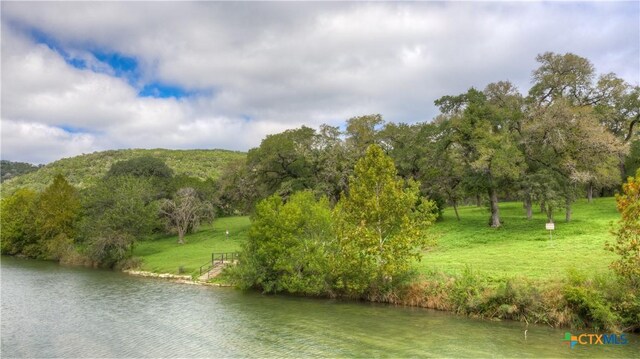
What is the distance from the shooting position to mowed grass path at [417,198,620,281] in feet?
91.5

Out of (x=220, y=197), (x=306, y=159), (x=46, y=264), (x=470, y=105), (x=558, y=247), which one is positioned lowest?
(x=46, y=264)

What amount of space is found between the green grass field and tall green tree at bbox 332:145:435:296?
3.17 metres

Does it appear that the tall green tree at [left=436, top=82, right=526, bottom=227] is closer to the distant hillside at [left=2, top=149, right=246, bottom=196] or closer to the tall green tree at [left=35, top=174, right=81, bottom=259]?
the tall green tree at [left=35, top=174, right=81, bottom=259]

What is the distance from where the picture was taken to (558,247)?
33.4 m

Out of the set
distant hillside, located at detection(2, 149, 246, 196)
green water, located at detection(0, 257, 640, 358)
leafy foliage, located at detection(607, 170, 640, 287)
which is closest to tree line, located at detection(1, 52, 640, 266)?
green water, located at detection(0, 257, 640, 358)

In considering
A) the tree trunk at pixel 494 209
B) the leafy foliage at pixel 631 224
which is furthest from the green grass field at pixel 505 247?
the leafy foliage at pixel 631 224

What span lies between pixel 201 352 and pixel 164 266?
29768mm

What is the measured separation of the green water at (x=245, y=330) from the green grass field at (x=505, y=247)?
5.87 m

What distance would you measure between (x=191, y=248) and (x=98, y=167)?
103 m

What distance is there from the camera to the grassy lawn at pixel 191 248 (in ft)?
157

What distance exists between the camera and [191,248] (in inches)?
2227

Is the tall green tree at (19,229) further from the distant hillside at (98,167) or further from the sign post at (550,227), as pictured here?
the sign post at (550,227)

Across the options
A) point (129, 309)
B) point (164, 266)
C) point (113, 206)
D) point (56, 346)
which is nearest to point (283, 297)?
point (129, 309)

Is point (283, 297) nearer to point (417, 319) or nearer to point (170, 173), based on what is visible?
point (417, 319)
